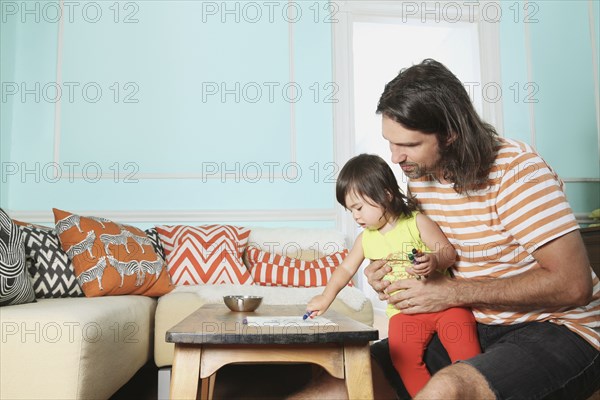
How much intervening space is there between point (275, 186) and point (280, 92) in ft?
2.02

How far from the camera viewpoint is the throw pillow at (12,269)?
1594 mm

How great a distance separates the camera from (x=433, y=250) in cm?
142

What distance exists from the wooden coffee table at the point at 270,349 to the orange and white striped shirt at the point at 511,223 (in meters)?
0.33

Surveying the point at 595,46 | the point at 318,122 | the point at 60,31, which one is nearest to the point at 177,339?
the point at 318,122

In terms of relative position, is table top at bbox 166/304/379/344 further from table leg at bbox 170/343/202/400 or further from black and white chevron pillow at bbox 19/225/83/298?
black and white chevron pillow at bbox 19/225/83/298

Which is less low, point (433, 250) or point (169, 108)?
point (169, 108)

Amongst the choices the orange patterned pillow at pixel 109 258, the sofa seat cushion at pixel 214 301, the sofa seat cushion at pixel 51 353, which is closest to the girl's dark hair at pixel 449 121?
the sofa seat cushion at pixel 51 353

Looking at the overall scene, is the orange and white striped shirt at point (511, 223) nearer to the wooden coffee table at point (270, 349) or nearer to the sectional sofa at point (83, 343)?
the wooden coffee table at point (270, 349)

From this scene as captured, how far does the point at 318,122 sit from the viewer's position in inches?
134

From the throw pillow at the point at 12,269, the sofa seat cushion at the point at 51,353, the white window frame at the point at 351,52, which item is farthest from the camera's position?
the white window frame at the point at 351,52

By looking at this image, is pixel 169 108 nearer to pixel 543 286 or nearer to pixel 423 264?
pixel 423 264

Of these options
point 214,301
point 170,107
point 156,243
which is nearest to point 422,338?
point 214,301

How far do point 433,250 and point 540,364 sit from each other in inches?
17.8

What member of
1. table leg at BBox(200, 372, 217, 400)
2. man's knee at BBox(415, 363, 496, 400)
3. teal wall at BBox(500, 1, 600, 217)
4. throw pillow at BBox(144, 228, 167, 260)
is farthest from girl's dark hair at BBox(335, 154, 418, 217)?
teal wall at BBox(500, 1, 600, 217)
